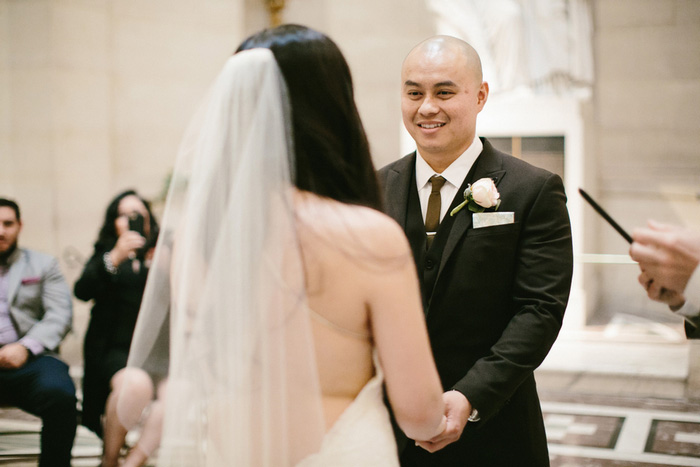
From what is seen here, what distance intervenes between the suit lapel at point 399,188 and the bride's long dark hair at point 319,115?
77cm

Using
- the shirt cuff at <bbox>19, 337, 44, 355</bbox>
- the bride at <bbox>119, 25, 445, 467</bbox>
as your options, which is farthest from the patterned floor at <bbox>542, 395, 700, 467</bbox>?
the shirt cuff at <bbox>19, 337, 44, 355</bbox>

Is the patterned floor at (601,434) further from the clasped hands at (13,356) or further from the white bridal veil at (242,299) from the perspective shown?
the white bridal veil at (242,299)

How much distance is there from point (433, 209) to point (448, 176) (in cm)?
12

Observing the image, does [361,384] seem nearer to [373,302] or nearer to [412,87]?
[373,302]

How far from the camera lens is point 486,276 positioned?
2.06 m

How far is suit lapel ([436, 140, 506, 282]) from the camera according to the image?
6.79 feet

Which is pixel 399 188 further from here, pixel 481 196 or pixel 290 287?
pixel 290 287

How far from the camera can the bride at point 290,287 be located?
139cm

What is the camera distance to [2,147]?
5.86m

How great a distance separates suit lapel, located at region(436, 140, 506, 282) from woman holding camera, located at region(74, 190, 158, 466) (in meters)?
2.39

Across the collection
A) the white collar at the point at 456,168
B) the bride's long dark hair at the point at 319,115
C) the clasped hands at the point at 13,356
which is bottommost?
the clasped hands at the point at 13,356

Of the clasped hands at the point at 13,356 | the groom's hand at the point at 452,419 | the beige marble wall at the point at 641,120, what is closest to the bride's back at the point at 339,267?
the groom's hand at the point at 452,419

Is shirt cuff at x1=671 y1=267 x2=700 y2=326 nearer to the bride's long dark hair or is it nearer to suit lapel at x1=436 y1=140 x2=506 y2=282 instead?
suit lapel at x1=436 y1=140 x2=506 y2=282

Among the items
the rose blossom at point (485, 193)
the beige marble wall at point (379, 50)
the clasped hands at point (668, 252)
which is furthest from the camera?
the beige marble wall at point (379, 50)
